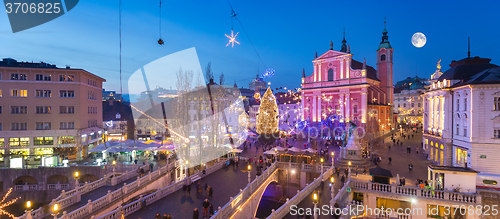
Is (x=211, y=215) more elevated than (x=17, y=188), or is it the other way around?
(x=211, y=215)

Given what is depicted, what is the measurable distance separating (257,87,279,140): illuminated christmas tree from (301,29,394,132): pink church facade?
21893 mm

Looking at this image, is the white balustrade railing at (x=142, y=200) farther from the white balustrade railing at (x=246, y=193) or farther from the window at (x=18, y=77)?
the window at (x=18, y=77)

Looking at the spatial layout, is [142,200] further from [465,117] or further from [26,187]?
[465,117]

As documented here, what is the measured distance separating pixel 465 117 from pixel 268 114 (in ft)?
Answer: 64.3

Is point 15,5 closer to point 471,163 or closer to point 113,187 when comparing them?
point 113,187

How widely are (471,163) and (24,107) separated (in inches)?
1939

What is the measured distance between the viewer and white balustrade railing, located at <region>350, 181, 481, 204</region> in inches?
612

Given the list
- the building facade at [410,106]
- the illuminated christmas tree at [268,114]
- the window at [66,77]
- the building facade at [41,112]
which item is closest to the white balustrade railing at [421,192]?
the illuminated christmas tree at [268,114]

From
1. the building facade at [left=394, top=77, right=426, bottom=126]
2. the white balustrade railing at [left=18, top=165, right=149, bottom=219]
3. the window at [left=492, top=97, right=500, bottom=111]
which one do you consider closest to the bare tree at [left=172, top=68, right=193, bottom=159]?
the white balustrade railing at [left=18, top=165, right=149, bottom=219]

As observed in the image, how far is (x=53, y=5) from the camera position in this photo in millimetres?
9164

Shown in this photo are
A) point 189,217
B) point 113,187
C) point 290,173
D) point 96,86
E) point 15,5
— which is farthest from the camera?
point 96,86

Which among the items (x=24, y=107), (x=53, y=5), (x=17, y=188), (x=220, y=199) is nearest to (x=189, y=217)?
(x=220, y=199)

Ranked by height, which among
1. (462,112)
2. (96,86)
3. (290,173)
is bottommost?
(290,173)

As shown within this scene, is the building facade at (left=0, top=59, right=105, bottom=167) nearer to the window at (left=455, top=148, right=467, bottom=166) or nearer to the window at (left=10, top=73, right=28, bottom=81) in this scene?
the window at (left=10, top=73, right=28, bottom=81)
